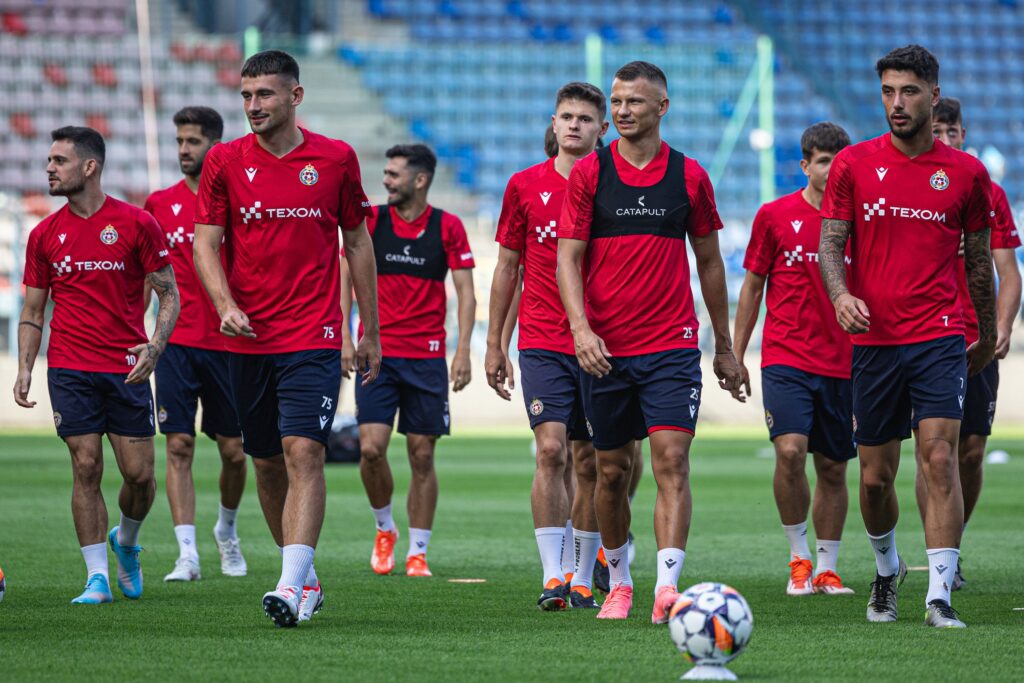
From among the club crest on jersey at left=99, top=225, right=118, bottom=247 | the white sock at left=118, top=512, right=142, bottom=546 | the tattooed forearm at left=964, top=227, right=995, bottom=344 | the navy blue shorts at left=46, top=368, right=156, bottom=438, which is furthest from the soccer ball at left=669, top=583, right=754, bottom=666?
the club crest on jersey at left=99, top=225, right=118, bottom=247

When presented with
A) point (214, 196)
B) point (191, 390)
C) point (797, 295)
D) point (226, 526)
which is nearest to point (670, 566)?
point (214, 196)

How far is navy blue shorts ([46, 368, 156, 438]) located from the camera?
24.9ft

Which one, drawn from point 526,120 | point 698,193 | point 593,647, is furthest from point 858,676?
point 526,120

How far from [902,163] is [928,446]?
3.80 feet

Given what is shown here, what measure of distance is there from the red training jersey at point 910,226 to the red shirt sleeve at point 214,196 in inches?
99.4

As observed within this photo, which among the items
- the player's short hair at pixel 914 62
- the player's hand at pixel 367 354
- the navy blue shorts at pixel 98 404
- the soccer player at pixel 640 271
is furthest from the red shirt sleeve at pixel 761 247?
the navy blue shorts at pixel 98 404

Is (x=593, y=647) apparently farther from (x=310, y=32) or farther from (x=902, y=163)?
(x=310, y=32)

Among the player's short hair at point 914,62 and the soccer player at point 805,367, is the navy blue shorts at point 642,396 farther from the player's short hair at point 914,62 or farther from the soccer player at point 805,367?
Answer: the soccer player at point 805,367

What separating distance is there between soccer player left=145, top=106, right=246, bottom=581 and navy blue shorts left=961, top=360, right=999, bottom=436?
153 inches

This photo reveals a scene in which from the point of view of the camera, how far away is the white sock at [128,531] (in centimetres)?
794

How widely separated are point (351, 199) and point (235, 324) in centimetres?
81

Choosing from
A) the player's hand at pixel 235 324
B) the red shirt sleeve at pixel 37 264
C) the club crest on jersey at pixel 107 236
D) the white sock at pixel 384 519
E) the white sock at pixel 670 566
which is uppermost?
the club crest on jersey at pixel 107 236

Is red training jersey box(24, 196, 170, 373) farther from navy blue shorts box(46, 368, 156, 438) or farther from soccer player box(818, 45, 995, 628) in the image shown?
soccer player box(818, 45, 995, 628)

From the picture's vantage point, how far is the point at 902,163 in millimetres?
6750
